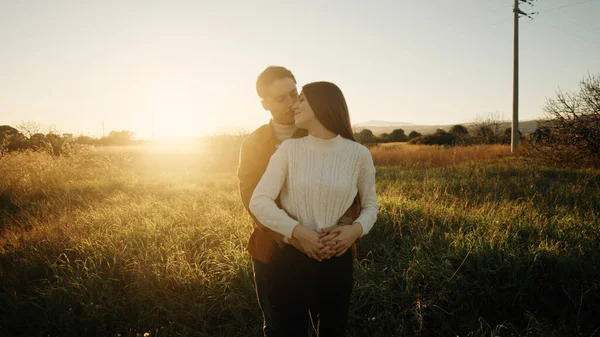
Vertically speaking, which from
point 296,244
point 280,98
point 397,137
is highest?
point 397,137

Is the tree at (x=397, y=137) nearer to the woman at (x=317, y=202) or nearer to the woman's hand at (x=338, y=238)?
the woman at (x=317, y=202)

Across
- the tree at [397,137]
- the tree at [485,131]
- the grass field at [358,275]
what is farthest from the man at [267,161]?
the tree at [397,137]

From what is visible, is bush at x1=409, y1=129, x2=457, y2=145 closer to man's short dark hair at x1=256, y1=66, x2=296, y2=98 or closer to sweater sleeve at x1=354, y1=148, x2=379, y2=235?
man's short dark hair at x1=256, y1=66, x2=296, y2=98

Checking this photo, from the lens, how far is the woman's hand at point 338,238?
1384mm

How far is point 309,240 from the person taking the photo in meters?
1.36

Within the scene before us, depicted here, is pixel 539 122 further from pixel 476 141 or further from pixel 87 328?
pixel 476 141

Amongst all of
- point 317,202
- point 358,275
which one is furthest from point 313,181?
point 358,275

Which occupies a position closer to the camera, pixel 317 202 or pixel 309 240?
pixel 309 240

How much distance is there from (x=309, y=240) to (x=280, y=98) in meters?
1.01

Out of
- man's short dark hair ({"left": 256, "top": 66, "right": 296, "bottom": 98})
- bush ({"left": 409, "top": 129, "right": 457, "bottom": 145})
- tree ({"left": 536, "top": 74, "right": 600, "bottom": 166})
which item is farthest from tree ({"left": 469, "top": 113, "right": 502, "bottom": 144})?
man's short dark hair ({"left": 256, "top": 66, "right": 296, "bottom": 98})

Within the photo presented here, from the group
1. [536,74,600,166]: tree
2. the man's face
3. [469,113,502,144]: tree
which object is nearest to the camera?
the man's face

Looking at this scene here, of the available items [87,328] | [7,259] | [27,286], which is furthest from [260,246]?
[7,259]

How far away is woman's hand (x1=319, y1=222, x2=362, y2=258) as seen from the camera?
1.38 meters

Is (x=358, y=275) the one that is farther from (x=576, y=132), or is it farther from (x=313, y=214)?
(x=576, y=132)
